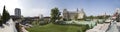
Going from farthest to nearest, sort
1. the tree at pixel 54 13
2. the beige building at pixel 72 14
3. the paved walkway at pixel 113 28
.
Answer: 1. the beige building at pixel 72 14
2. the tree at pixel 54 13
3. the paved walkway at pixel 113 28

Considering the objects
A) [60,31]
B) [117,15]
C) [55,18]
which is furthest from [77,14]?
[117,15]

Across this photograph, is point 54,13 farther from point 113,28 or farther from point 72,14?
point 113,28

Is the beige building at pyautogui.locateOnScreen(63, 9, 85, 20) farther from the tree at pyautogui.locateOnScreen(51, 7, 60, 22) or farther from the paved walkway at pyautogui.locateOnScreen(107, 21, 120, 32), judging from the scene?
the paved walkway at pyautogui.locateOnScreen(107, 21, 120, 32)

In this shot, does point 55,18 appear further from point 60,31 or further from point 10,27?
point 10,27

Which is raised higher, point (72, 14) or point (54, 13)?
point (54, 13)

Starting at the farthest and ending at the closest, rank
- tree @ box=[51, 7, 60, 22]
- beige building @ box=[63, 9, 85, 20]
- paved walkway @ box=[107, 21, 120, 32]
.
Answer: beige building @ box=[63, 9, 85, 20], tree @ box=[51, 7, 60, 22], paved walkway @ box=[107, 21, 120, 32]

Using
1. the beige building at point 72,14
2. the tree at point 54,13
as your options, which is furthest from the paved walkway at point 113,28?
the beige building at point 72,14

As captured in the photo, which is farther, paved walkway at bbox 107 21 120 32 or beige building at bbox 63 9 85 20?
beige building at bbox 63 9 85 20

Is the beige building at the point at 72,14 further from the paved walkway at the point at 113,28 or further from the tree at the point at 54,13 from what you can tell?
the paved walkway at the point at 113,28

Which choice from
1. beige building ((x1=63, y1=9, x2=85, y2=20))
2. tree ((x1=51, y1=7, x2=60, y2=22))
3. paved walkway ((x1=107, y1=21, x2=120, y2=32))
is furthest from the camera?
beige building ((x1=63, y1=9, x2=85, y2=20))

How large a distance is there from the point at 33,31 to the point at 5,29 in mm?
32067

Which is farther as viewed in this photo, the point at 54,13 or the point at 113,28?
the point at 54,13

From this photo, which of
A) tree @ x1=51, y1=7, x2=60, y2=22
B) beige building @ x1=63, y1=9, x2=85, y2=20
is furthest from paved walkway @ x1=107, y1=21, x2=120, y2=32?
beige building @ x1=63, y1=9, x2=85, y2=20

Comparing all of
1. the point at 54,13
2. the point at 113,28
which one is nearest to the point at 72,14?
the point at 54,13
